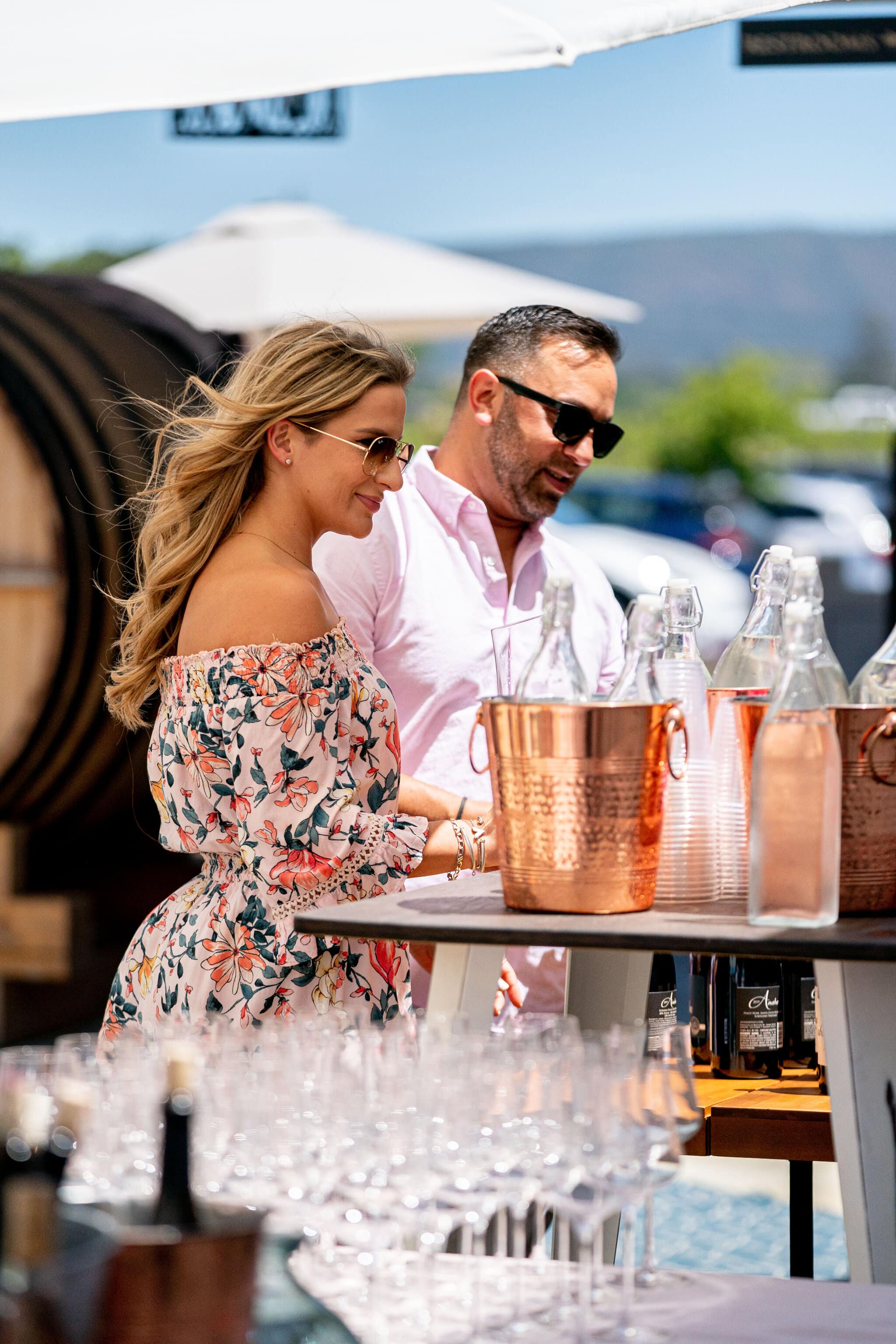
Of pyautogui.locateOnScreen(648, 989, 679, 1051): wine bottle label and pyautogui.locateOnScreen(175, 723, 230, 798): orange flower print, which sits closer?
pyautogui.locateOnScreen(175, 723, 230, 798): orange flower print

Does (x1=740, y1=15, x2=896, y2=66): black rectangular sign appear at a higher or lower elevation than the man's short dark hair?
higher

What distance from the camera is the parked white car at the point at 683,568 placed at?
11.8 meters

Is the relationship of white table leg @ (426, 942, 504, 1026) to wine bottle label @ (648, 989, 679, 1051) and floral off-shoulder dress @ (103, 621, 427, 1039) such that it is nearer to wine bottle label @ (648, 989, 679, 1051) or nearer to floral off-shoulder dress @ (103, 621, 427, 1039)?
floral off-shoulder dress @ (103, 621, 427, 1039)

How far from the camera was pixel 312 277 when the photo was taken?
5.84 metres

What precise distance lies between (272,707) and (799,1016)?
86cm

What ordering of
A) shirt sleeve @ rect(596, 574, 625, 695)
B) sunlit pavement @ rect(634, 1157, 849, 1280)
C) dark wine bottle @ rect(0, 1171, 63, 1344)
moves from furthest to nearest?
1. sunlit pavement @ rect(634, 1157, 849, 1280)
2. shirt sleeve @ rect(596, 574, 625, 695)
3. dark wine bottle @ rect(0, 1171, 63, 1344)

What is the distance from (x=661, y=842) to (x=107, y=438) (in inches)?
86.5

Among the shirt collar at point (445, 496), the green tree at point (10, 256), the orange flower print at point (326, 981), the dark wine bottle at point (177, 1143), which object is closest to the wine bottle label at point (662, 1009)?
the orange flower print at point (326, 981)

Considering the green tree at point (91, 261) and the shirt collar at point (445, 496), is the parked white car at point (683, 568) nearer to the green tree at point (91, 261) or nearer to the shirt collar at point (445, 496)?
the shirt collar at point (445, 496)

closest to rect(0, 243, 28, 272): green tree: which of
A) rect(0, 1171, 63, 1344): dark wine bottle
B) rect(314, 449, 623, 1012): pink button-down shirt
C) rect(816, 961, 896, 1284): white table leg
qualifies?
rect(314, 449, 623, 1012): pink button-down shirt

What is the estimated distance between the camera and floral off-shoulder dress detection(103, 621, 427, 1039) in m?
1.94

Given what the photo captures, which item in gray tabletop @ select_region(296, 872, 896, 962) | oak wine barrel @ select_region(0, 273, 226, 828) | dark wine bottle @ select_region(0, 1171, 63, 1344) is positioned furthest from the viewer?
oak wine barrel @ select_region(0, 273, 226, 828)

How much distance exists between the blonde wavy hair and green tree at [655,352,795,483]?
39115mm

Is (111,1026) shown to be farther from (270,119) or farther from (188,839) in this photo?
(270,119)
